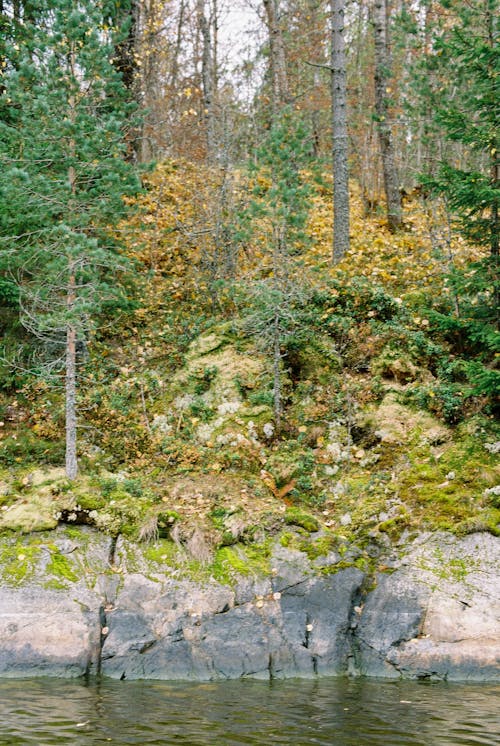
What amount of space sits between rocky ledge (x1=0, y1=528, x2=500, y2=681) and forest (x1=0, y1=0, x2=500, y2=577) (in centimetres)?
43

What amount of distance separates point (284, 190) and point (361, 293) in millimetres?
2638

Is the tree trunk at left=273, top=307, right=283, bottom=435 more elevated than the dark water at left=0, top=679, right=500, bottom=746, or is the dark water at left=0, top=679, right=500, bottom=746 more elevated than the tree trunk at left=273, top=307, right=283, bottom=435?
the tree trunk at left=273, top=307, right=283, bottom=435

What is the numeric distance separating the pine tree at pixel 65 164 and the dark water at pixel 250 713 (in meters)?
4.00

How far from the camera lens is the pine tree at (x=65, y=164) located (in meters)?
10.0

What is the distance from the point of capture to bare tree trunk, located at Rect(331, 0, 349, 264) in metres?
14.9

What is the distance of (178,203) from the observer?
17328 mm

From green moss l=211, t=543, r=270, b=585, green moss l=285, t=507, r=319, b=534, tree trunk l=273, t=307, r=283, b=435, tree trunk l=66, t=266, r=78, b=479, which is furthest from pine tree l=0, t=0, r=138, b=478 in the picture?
green moss l=285, t=507, r=319, b=534

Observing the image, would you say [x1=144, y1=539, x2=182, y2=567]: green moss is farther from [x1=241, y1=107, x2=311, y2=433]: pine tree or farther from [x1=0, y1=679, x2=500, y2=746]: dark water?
[x1=241, y1=107, x2=311, y2=433]: pine tree

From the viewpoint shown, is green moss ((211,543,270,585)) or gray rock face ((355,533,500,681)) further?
green moss ((211,543,270,585))

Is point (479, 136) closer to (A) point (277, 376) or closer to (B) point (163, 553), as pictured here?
(A) point (277, 376)

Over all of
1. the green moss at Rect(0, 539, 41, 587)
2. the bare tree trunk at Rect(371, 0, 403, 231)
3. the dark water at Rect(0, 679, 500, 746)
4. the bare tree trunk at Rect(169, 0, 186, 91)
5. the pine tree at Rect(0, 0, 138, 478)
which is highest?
the bare tree trunk at Rect(169, 0, 186, 91)

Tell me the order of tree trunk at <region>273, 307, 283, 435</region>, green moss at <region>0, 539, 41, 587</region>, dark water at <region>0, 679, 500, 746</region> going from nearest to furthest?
dark water at <region>0, 679, 500, 746</region> < green moss at <region>0, 539, 41, 587</region> < tree trunk at <region>273, 307, 283, 435</region>

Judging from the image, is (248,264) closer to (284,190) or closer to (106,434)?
(284,190)

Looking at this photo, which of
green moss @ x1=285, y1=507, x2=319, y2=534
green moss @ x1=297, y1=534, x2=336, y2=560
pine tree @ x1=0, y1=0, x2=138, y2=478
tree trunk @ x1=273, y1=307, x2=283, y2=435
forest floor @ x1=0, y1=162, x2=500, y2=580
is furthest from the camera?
tree trunk @ x1=273, y1=307, x2=283, y2=435
